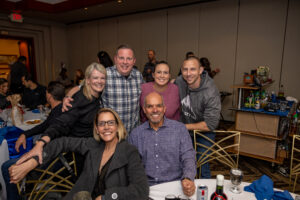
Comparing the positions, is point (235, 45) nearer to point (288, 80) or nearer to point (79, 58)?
point (288, 80)

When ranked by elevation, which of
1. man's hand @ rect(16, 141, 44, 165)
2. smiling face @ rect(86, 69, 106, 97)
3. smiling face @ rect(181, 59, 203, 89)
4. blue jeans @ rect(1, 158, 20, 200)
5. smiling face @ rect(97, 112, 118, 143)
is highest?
smiling face @ rect(181, 59, 203, 89)

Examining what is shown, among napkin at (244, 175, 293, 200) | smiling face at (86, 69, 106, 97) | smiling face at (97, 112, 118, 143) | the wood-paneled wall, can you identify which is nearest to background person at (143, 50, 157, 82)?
the wood-paneled wall

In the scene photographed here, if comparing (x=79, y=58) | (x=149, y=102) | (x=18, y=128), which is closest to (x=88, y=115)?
(x=149, y=102)

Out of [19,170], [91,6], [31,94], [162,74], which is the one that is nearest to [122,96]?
[162,74]

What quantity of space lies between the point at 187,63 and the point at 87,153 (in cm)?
130

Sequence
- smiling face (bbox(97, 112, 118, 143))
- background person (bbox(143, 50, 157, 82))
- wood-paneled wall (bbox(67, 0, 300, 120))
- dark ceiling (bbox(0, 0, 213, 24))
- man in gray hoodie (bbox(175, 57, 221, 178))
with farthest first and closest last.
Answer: dark ceiling (bbox(0, 0, 213, 24)) < background person (bbox(143, 50, 157, 82)) < wood-paneled wall (bbox(67, 0, 300, 120)) < man in gray hoodie (bbox(175, 57, 221, 178)) < smiling face (bbox(97, 112, 118, 143))

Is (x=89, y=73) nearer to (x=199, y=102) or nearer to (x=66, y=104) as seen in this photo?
(x=66, y=104)

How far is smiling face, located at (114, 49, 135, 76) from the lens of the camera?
2.12 m

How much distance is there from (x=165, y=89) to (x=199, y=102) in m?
0.39

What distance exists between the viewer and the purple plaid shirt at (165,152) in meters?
1.65

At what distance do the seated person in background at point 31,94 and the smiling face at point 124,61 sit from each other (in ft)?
9.19

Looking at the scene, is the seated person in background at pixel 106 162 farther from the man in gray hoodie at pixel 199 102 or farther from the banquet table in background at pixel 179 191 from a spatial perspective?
the man in gray hoodie at pixel 199 102

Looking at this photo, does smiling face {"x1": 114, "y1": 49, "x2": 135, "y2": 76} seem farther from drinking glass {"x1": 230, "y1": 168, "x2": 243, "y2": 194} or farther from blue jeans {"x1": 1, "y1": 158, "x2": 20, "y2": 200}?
drinking glass {"x1": 230, "y1": 168, "x2": 243, "y2": 194}

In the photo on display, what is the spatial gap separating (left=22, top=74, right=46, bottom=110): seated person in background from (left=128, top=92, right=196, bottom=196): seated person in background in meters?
3.21
